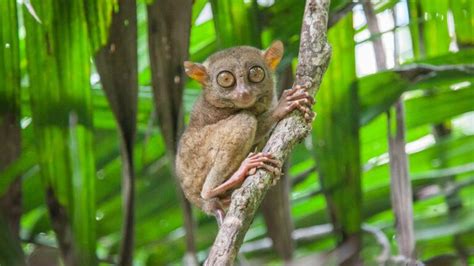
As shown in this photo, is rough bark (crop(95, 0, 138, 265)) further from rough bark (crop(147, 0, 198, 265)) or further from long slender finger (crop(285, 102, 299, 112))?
long slender finger (crop(285, 102, 299, 112))

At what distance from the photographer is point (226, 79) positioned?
3.07 m

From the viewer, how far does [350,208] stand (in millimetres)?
3109

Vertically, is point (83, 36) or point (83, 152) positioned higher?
point (83, 36)

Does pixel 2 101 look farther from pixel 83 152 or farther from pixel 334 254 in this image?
pixel 334 254

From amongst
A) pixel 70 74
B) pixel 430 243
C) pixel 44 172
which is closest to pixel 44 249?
pixel 44 172

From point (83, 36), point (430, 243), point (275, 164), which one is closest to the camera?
point (275, 164)

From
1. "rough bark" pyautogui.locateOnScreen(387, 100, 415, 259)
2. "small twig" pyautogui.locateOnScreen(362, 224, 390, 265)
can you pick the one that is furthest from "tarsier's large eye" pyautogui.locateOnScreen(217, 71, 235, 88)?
"small twig" pyautogui.locateOnScreen(362, 224, 390, 265)

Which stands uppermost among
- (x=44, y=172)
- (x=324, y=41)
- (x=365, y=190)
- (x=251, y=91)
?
(x=324, y=41)

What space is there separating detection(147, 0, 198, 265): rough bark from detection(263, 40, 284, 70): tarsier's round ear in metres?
0.31

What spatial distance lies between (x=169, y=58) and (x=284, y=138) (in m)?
0.74

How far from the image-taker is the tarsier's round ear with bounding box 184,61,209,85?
3.01m

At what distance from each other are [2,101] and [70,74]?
0.27 metres

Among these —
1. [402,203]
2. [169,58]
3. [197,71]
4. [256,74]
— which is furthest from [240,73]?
[402,203]

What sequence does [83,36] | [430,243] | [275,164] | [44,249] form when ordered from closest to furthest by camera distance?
[275,164], [83,36], [44,249], [430,243]
